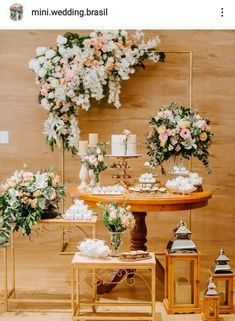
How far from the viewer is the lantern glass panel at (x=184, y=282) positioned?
3.88 meters

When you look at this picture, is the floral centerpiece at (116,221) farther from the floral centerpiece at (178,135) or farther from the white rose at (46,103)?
the white rose at (46,103)

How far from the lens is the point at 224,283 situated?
390cm

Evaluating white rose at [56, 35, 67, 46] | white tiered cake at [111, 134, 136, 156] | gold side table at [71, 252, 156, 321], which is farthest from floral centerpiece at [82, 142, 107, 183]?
white rose at [56, 35, 67, 46]

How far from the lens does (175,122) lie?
4406 mm

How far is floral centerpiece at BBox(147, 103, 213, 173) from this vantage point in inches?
171

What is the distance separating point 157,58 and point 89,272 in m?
1.87

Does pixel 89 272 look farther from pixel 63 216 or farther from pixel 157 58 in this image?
pixel 157 58

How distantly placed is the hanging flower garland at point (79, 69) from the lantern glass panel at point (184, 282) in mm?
1870

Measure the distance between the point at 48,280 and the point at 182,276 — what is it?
A: 120 centimetres

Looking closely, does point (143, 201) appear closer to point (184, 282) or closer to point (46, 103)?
point (184, 282)

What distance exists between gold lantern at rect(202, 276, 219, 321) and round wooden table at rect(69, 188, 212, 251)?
58cm

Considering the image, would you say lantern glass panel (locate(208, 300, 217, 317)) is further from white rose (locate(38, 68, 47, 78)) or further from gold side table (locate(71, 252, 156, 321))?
white rose (locate(38, 68, 47, 78))

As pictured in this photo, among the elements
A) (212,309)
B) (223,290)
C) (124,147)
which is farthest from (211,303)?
(124,147)
